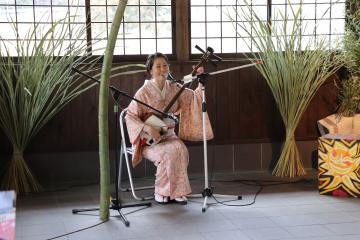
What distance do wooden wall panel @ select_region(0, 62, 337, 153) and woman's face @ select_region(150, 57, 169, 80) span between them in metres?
0.80

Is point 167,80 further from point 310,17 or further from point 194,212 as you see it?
point 310,17

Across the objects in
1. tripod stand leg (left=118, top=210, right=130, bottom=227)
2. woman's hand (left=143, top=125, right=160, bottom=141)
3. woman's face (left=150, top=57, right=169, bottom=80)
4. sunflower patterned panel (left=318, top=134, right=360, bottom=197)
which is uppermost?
woman's face (left=150, top=57, right=169, bottom=80)

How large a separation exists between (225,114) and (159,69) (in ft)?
4.15

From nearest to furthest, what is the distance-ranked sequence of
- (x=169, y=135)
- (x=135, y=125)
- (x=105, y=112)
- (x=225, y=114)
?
(x=105, y=112) → (x=135, y=125) → (x=169, y=135) → (x=225, y=114)

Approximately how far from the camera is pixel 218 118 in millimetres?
5230

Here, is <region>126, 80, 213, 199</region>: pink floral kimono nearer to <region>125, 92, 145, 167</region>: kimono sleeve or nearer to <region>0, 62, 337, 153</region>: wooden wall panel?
<region>125, 92, 145, 167</region>: kimono sleeve

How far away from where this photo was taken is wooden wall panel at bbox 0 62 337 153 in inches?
194

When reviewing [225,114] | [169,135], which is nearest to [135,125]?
[169,135]

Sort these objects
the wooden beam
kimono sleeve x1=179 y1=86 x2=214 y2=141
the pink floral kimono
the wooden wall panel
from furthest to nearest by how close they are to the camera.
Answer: the wooden beam
the wooden wall panel
kimono sleeve x1=179 y1=86 x2=214 y2=141
the pink floral kimono

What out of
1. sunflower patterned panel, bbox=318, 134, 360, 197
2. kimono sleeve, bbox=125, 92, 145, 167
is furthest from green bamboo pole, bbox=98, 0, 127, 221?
sunflower patterned panel, bbox=318, 134, 360, 197

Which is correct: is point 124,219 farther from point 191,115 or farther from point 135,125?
point 191,115

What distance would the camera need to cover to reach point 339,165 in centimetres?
417

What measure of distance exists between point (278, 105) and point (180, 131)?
119cm

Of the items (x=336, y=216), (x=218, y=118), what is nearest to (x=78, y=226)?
(x=336, y=216)
